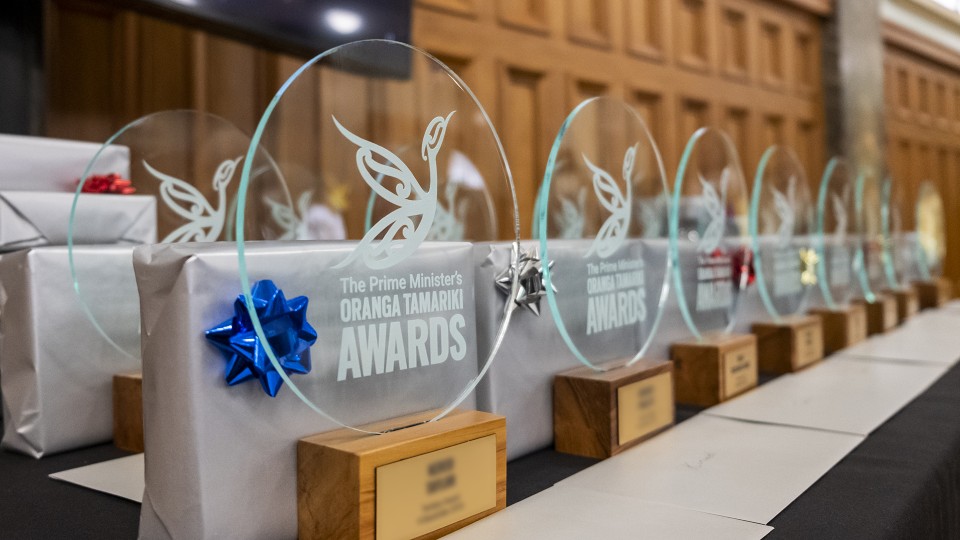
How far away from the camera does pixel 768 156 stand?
1.25 metres

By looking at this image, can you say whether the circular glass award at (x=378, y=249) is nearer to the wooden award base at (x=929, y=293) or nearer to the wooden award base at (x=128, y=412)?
the wooden award base at (x=128, y=412)

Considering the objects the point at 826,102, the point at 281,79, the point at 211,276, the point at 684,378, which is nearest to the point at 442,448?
the point at 211,276

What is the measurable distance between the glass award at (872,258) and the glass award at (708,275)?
77 centimetres

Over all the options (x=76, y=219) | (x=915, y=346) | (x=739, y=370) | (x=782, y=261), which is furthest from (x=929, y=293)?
(x=76, y=219)

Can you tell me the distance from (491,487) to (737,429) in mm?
424

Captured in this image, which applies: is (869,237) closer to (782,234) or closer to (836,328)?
(836,328)

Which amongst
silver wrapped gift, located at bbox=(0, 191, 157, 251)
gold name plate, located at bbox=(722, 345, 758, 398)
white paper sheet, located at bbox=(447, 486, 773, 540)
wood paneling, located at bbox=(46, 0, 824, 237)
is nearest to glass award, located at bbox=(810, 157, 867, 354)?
gold name plate, located at bbox=(722, 345, 758, 398)

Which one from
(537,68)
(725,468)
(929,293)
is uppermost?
(537,68)

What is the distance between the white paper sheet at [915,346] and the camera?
55.2 inches

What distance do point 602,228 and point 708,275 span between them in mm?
342

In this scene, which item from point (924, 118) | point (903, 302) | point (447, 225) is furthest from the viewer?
point (924, 118)

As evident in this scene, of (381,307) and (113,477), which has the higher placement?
(381,307)

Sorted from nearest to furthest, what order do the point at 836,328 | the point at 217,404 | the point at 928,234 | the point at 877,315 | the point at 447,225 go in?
the point at 217,404 < the point at 447,225 < the point at 836,328 < the point at 877,315 < the point at 928,234

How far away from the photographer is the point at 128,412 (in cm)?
84
